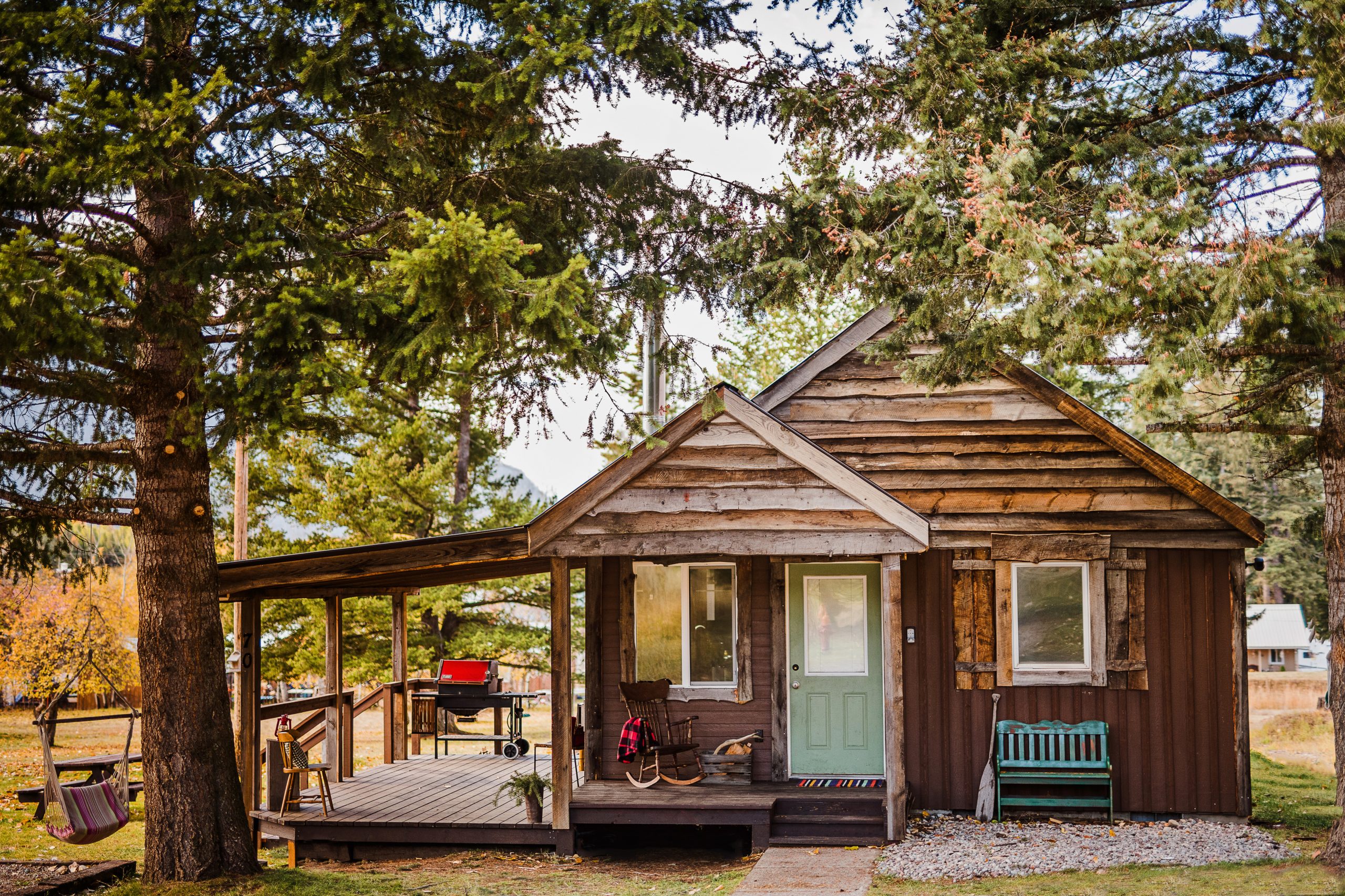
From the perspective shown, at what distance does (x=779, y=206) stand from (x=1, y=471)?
6833mm

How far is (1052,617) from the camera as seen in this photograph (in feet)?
37.0

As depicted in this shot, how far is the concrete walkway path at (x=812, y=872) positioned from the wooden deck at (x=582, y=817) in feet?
1.02

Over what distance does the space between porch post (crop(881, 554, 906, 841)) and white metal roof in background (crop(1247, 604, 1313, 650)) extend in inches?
1539

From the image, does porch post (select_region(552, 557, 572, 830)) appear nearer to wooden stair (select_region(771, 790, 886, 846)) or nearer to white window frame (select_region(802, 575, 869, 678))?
wooden stair (select_region(771, 790, 886, 846))

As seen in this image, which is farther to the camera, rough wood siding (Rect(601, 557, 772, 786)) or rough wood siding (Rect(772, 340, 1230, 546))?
rough wood siding (Rect(601, 557, 772, 786))

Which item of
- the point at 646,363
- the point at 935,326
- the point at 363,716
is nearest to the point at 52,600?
the point at 363,716

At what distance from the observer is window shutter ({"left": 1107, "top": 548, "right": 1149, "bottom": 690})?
11.0 meters

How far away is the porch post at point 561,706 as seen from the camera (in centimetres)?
980

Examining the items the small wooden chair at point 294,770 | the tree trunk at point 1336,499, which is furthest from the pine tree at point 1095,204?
the small wooden chair at point 294,770

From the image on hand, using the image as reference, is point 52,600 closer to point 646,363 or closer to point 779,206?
point 646,363

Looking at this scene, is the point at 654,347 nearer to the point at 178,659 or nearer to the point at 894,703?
the point at 894,703

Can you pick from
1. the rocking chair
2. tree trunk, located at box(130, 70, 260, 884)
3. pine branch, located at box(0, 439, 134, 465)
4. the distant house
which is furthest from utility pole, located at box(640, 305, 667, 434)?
the distant house

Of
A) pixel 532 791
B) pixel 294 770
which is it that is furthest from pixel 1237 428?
pixel 294 770

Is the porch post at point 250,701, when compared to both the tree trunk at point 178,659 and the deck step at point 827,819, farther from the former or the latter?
the deck step at point 827,819
